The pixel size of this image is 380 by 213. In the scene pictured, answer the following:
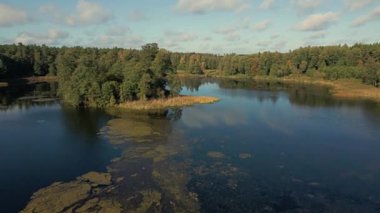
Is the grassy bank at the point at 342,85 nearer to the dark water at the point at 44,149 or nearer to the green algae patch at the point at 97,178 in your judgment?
the dark water at the point at 44,149

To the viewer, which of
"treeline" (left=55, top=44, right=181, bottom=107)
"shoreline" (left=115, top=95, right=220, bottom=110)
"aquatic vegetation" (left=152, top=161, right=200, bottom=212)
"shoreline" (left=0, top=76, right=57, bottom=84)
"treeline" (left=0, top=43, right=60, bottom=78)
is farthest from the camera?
"treeline" (left=0, top=43, right=60, bottom=78)

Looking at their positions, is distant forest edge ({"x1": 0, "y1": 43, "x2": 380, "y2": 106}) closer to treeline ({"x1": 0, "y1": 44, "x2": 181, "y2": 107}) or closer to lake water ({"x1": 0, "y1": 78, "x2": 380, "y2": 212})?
treeline ({"x1": 0, "y1": 44, "x2": 181, "y2": 107})

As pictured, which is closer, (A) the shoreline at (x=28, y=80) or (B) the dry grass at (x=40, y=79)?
(A) the shoreline at (x=28, y=80)

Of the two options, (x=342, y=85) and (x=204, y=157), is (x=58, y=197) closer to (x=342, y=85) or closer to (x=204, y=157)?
(x=204, y=157)

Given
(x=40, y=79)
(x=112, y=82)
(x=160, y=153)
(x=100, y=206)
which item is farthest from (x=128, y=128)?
(x=40, y=79)

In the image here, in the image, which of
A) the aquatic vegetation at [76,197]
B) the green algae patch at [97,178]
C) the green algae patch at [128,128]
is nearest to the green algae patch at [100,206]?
the aquatic vegetation at [76,197]

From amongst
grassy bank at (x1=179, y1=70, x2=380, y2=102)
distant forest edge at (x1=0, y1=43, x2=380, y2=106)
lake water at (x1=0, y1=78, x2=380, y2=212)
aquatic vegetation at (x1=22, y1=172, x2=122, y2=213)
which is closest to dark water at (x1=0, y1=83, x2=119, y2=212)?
lake water at (x1=0, y1=78, x2=380, y2=212)

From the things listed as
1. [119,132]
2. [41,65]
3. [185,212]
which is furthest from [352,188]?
[41,65]
